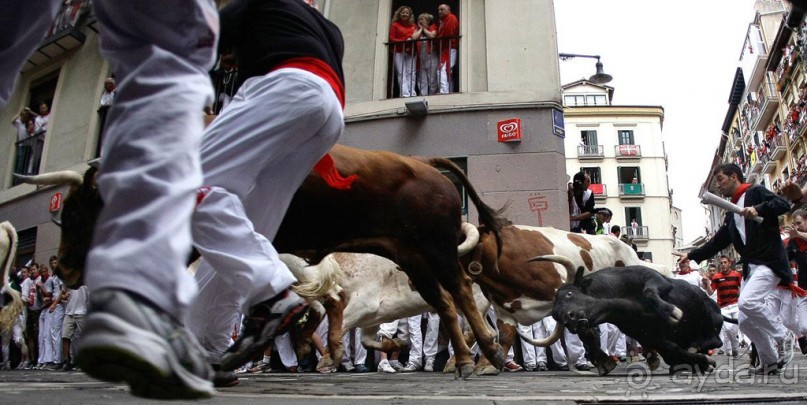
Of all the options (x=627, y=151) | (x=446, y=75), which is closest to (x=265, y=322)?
(x=446, y=75)

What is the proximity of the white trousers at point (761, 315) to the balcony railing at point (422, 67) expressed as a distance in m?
7.64

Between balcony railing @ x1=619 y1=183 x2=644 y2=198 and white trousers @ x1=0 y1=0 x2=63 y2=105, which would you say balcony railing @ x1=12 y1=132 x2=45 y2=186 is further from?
balcony railing @ x1=619 y1=183 x2=644 y2=198

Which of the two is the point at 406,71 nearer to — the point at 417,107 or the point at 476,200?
the point at 417,107

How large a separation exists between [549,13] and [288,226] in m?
9.75

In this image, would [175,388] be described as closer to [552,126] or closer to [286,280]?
[286,280]

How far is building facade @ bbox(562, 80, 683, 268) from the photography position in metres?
59.8

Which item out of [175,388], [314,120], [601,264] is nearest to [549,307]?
[601,264]

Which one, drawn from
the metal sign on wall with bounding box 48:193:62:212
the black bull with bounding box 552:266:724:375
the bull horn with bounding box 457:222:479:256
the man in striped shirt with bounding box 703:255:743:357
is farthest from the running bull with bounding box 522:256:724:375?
the metal sign on wall with bounding box 48:193:62:212

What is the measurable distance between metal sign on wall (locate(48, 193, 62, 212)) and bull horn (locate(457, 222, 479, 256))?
38.1 feet

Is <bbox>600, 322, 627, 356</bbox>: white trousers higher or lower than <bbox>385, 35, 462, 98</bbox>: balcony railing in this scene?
lower

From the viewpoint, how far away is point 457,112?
40.9 ft

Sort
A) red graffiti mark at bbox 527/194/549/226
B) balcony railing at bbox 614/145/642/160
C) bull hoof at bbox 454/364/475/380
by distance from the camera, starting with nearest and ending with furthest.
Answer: bull hoof at bbox 454/364/475/380 < red graffiti mark at bbox 527/194/549/226 < balcony railing at bbox 614/145/642/160

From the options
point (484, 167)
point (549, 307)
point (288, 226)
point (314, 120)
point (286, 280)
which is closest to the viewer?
point (286, 280)

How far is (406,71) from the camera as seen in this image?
44.0 ft
